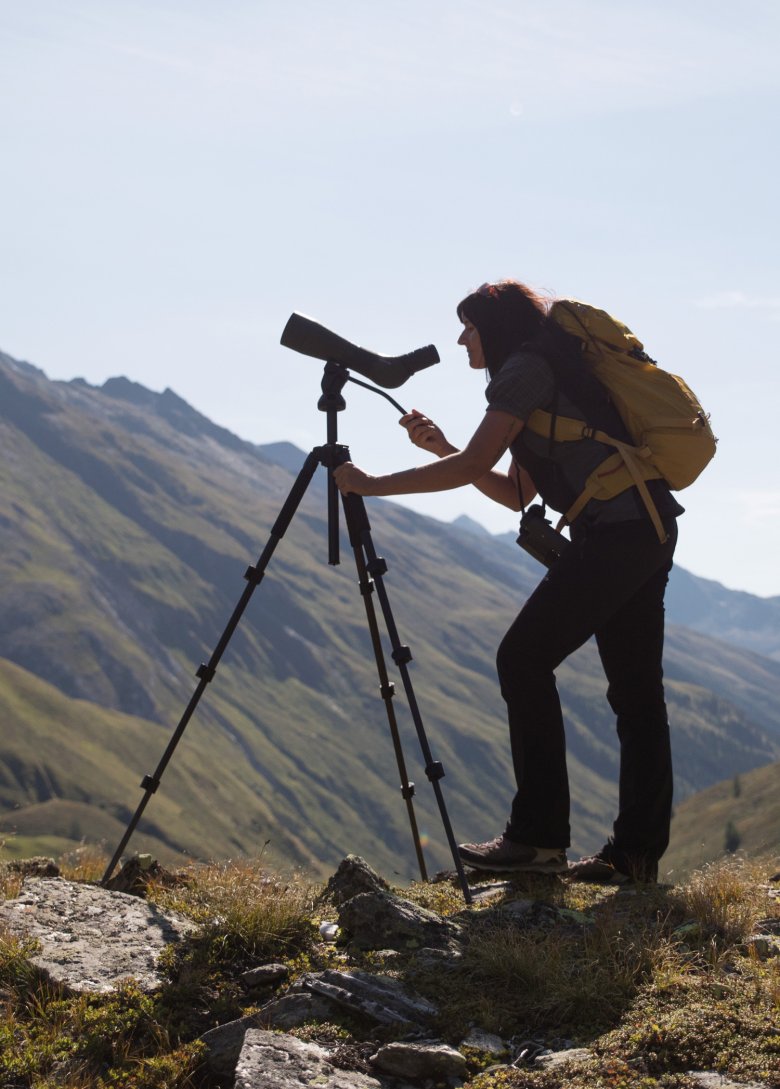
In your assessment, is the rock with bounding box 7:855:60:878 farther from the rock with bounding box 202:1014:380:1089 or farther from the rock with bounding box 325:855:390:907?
the rock with bounding box 202:1014:380:1089

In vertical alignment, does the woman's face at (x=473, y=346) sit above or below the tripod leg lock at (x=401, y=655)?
above

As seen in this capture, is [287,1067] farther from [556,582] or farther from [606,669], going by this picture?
[606,669]

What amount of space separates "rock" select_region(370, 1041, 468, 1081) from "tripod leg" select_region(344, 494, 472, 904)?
189 centimetres

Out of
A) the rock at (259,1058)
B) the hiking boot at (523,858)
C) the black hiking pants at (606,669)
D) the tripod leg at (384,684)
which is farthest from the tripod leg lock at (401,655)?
the rock at (259,1058)

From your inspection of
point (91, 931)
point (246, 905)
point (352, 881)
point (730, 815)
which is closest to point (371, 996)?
point (246, 905)

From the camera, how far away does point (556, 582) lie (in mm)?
5652

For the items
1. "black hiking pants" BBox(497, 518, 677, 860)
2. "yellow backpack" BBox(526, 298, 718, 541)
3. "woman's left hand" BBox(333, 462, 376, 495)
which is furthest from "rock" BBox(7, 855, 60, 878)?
"yellow backpack" BBox(526, 298, 718, 541)

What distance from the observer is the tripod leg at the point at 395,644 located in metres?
5.95

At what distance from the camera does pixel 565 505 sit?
5.76 meters

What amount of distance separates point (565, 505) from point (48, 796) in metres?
188

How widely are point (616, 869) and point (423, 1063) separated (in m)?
2.77

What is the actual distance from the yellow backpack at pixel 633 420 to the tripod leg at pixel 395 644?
1.23 metres

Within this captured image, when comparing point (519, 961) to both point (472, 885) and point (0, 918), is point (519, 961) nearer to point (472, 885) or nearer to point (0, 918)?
point (472, 885)

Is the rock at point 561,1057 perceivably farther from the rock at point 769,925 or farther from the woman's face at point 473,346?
the woman's face at point 473,346
